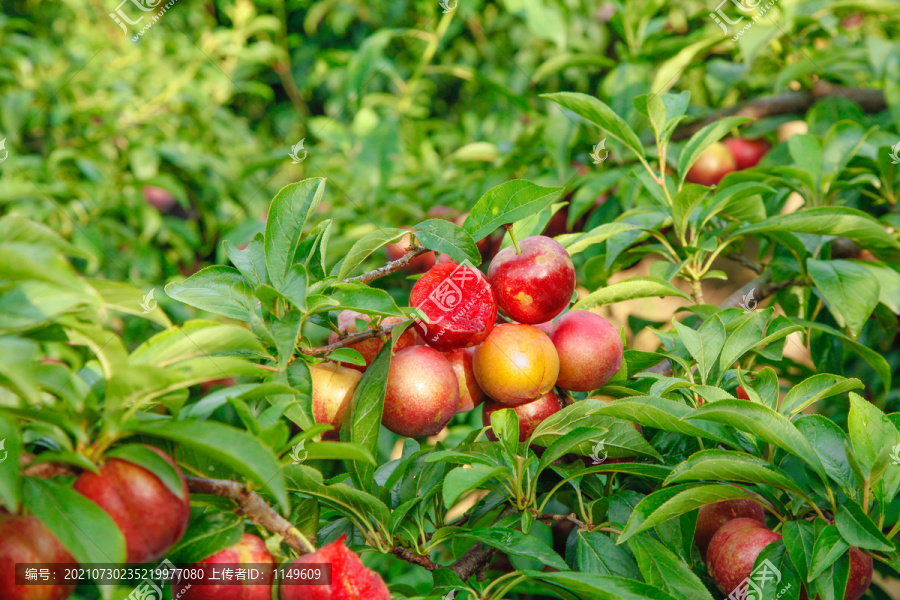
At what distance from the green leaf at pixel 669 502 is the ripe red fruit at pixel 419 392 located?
0.24 m

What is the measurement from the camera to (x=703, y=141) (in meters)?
1.02

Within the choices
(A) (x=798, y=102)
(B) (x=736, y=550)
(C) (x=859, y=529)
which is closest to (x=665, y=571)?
(B) (x=736, y=550)

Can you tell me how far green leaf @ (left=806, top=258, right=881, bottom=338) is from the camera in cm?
90

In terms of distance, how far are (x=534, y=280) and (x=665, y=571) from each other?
0.35m

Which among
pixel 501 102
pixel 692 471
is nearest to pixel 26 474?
pixel 692 471

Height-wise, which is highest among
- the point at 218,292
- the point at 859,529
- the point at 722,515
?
the point at 218,292

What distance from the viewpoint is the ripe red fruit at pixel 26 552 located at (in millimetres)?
456

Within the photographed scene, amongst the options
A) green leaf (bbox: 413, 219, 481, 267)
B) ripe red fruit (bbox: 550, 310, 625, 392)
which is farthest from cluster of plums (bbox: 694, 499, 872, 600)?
green leaf (bbox: 413, 219, 481, 267)

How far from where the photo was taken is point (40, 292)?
476 mm

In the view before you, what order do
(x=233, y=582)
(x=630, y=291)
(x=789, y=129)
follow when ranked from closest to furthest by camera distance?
(x=233, y=582) < (x=630, y=291) < (x=789, y=129)

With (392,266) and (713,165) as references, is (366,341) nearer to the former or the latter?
(392,266)

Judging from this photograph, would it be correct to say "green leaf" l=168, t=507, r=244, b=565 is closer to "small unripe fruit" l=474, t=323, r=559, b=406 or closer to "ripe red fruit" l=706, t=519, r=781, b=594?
"small unripe fruit" l=474, t=323, r=559, b=406

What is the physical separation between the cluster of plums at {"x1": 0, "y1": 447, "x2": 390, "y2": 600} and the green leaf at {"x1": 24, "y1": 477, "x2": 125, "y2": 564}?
2cm

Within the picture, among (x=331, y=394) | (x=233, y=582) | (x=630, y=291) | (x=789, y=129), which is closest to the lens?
(x=233, y=582)
